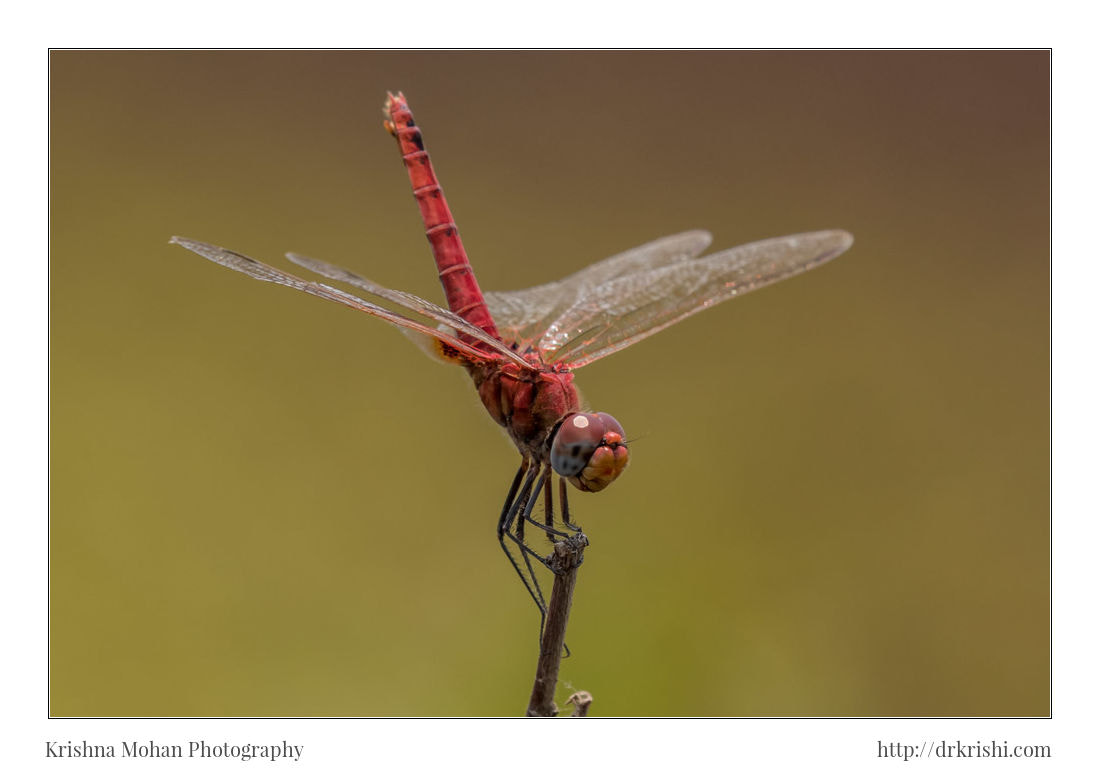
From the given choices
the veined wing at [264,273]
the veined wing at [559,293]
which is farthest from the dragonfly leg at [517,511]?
the veined wing at [264,273]

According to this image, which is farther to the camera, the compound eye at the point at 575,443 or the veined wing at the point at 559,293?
the veined wing at the point at 559,293

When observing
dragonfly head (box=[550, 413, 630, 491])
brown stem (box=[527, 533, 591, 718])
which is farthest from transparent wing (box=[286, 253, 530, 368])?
brown stem (box=[527, 533, 591, 718])

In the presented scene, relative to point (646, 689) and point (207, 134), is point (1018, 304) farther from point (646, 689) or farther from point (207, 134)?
point (207, 134)

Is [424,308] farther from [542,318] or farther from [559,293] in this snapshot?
[559,293]

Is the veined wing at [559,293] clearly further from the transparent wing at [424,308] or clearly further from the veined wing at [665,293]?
the transparent wing at [424,308]

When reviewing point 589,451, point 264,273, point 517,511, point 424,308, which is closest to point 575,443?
point 589,451
